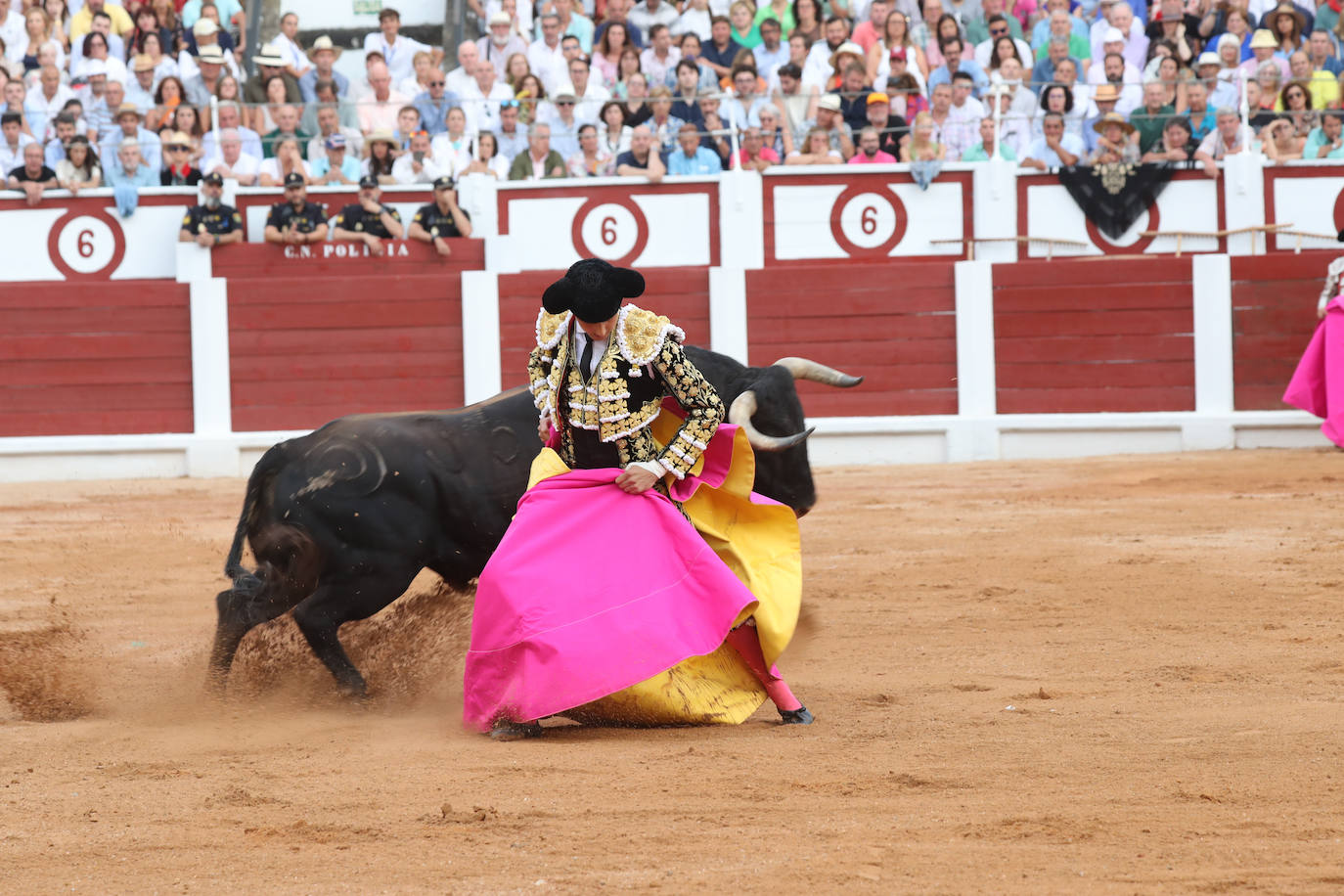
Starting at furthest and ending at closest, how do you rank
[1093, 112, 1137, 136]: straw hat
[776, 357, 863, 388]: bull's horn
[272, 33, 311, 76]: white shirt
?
[272, 33, 311, 76]: white shirt
[1093, 112, 1137, 136]: straw hat
[776, 357, 863, 388]: bull's horn

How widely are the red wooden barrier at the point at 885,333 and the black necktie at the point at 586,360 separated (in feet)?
20.3

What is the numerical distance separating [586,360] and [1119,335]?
670cm

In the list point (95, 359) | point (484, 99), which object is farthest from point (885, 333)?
point (95, 359)

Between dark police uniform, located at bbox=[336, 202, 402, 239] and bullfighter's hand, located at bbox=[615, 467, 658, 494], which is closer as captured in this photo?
bullfighter's hand, located at bbox=[615, 467, 658, 494]

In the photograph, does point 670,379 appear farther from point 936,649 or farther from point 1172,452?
point 1172,452

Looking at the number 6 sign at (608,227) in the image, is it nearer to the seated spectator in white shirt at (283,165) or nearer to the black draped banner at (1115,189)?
the seated spectator in white shirt at (283,165)

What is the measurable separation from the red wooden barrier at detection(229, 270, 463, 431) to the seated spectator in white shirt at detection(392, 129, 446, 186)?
0.85m

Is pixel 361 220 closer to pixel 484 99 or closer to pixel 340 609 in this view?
pixel 484 99

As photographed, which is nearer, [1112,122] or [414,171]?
[1112,122]

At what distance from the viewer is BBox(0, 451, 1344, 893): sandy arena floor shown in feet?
7.47

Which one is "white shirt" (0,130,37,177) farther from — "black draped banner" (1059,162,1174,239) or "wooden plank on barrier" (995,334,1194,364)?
"black draped banner" (1059,162,1174,239)

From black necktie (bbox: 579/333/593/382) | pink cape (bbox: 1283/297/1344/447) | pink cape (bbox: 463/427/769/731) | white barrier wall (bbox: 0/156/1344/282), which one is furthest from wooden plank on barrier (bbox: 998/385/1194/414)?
black necktie (bbox: 579/333/593/382)

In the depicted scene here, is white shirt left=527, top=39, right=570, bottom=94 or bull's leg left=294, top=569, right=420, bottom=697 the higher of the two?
white shirt left=527, top=39, right=570, bottom=94

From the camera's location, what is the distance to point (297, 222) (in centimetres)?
973
